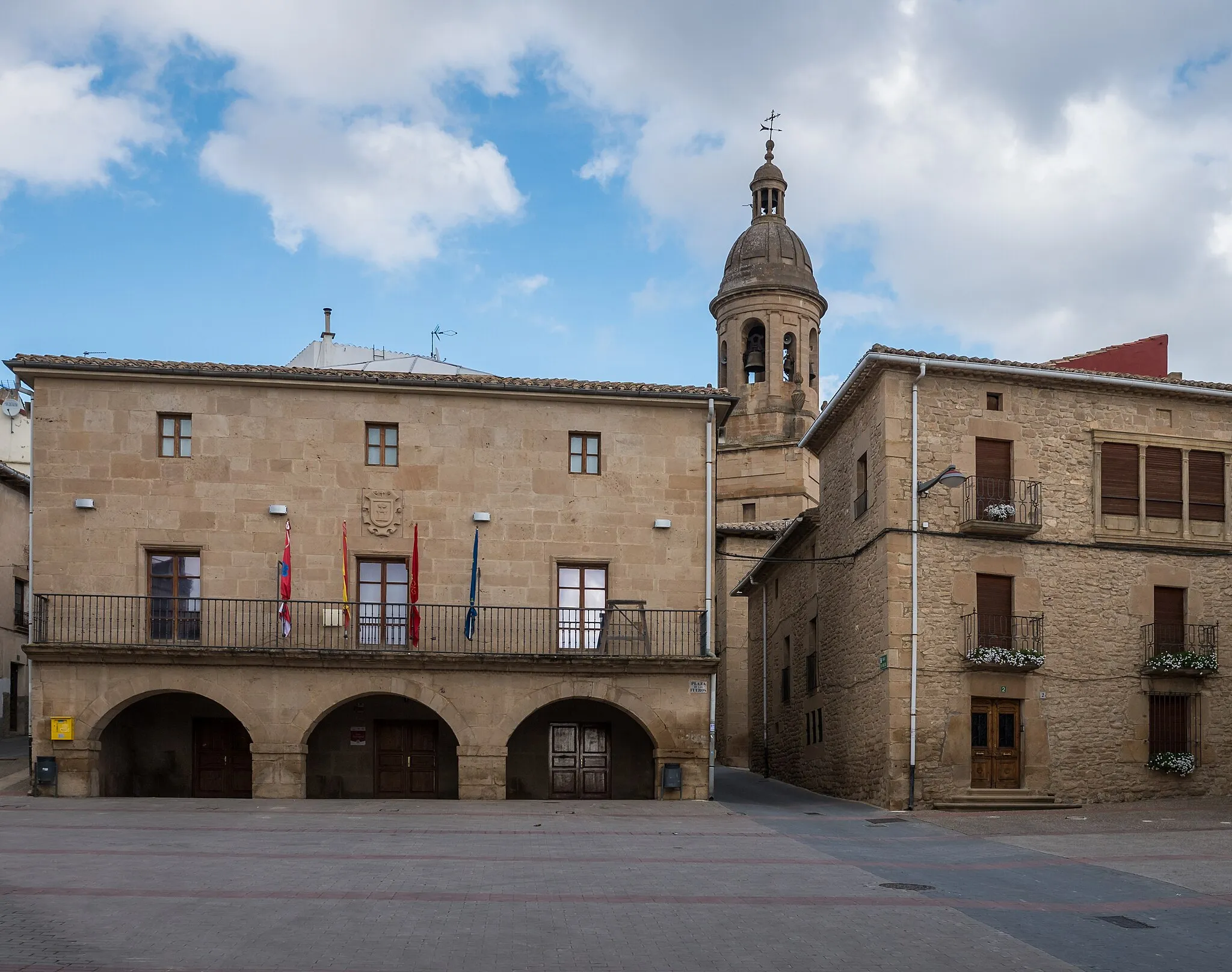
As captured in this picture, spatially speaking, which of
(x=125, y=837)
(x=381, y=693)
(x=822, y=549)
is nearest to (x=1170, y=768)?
(x=822, y=549)

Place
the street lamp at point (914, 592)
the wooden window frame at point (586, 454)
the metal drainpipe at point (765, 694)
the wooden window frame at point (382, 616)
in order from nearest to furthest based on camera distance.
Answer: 1. the street lamp at point (914, 592)
2. the wooden window frame at point (382, 616)
3. the wooden window frame at point (586, 454)
4. the metal drainpipe at point (765, 694)

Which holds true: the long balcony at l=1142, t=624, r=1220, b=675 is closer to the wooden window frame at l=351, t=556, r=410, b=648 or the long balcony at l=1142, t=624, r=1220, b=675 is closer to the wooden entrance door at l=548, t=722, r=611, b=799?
the wooden entrance door at l=548, t=722, r=611, b=799

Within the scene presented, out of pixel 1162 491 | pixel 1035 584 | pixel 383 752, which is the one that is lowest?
pixel 383 752

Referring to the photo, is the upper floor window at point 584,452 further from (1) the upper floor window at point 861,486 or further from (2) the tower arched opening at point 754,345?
(2) the tower arched opening at point 754,345

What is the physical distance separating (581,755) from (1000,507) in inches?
374

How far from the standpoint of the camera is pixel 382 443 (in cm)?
2578

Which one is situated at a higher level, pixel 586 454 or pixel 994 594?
pixel 586 454

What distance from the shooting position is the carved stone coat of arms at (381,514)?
999 inches

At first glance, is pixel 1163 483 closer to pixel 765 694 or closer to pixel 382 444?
pixel 765 694

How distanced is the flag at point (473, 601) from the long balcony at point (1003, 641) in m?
9.09

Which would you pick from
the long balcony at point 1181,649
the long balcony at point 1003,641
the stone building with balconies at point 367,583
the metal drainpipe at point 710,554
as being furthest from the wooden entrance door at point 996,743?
the stone building with balconies at point 367,583

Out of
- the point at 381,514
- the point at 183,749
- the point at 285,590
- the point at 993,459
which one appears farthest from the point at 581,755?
the point at 993,459

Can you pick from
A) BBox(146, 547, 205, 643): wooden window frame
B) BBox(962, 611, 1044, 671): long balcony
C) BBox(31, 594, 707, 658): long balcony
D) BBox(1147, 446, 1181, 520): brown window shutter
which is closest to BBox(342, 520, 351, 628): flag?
BBox(31, 594, 707, 658): long balcony

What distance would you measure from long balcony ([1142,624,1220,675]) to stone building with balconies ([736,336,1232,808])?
37mm
